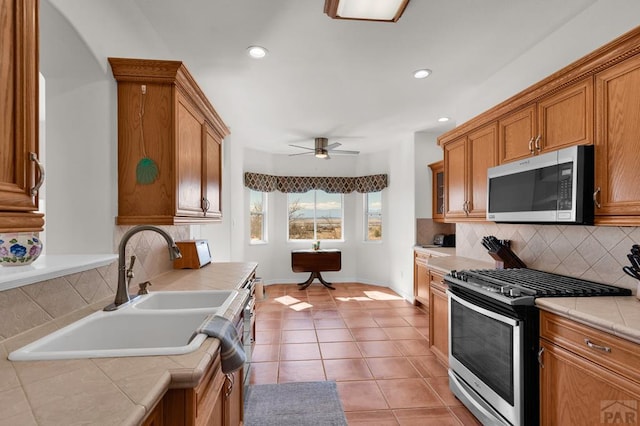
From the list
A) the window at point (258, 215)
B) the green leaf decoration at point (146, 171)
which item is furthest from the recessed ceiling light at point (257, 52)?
the window at point (258, 215)

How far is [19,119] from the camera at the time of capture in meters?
0.79

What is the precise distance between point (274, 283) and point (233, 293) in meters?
4.58

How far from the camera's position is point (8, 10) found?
0.77 meters

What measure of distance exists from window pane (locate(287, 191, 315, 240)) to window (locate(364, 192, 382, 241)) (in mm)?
1040

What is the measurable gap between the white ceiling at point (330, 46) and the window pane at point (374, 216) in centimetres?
247

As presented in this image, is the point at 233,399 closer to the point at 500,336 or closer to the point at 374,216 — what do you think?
the point at 500,336

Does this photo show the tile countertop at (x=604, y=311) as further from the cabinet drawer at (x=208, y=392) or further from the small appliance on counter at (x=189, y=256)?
the small appliance on counter at (x=189, y=256)

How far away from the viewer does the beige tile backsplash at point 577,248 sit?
1.85m

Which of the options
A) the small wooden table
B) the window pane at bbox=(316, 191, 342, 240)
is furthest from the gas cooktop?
the window pane at bbox=(316, 191, 342, 240)

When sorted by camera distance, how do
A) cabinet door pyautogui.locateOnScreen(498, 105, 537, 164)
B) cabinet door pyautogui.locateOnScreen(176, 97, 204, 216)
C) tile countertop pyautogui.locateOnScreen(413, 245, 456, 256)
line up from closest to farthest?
1. cabinet door pyautogui.locateOnScreen(176, 97, 204, 216)
2. cabinet door pyautogui.locateOnScreen(498, 105, 537, 164)
3. tile countertop pyautogui.locateOnScreen(413, 245, 456, 256)

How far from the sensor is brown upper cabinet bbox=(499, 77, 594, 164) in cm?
180

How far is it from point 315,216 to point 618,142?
5145 mm

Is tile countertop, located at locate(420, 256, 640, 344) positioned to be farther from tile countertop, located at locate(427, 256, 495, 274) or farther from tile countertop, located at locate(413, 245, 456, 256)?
tile countertop, located at locate(413, 245, 456, 256)

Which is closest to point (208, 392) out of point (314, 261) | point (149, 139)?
point (149, 139)
